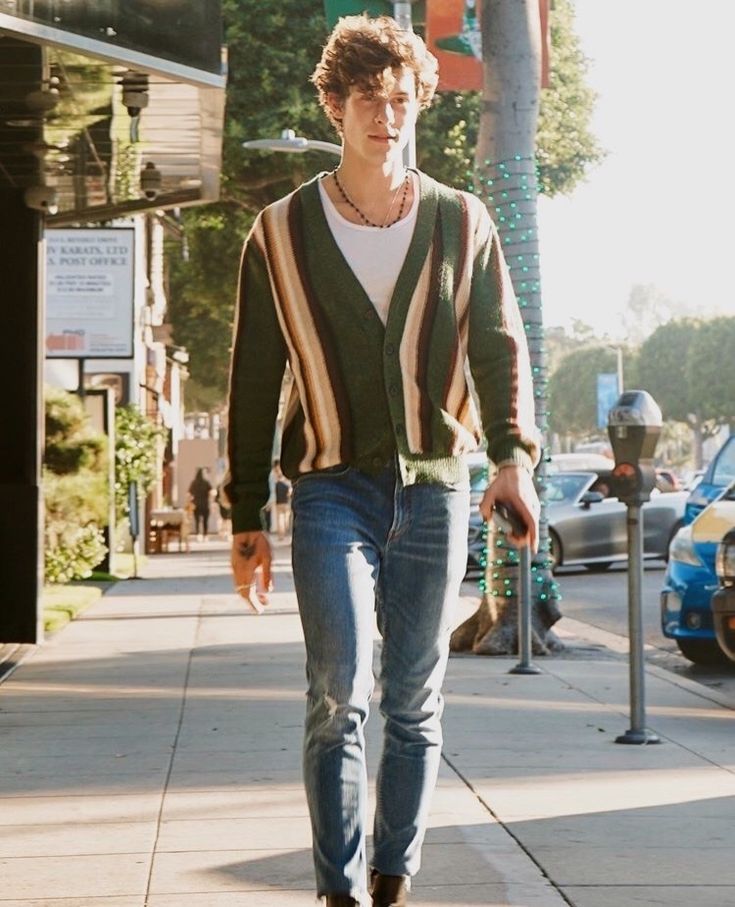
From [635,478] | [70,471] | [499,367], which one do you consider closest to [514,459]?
[499,367]

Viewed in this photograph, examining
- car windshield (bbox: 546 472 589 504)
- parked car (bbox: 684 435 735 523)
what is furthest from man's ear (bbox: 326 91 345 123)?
car windshield (bbox: 546 472 589 504)

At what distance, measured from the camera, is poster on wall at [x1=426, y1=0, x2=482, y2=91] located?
46.9 feet

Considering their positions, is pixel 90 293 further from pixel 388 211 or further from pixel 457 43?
pixel 388 211

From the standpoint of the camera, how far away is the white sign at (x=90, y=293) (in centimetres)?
2853

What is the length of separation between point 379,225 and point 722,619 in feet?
17.4

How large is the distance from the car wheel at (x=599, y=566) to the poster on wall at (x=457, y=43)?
519 inches

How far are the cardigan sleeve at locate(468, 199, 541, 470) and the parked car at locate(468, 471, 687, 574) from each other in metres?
21.3

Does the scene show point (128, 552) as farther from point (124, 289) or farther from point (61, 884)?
point (61, 884)

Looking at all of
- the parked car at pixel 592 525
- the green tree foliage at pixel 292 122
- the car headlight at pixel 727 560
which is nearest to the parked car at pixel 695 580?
the car headlight at pixel 727 560

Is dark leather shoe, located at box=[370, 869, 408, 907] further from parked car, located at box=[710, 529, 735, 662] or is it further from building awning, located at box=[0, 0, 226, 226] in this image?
building awning, located at box=[0, 0, 226, 226]

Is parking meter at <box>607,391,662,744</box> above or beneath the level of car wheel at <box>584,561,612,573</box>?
above

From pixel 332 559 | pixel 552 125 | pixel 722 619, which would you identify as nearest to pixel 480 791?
pixel 722 619

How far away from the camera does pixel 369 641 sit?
421cm

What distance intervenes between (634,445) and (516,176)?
5.79 m
